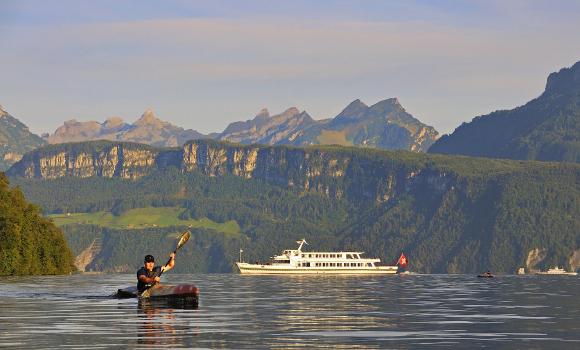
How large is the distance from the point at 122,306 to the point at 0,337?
1145 inches

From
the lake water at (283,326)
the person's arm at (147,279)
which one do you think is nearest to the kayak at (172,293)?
the person's arm at (147,279)

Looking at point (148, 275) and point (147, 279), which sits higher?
point (148, 275)

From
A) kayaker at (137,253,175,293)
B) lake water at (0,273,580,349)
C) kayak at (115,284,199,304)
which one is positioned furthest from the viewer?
kayak at (115,284,199,304)

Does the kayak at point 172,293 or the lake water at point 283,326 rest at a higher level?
the kayak at point 172,293

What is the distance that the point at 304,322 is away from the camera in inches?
2808

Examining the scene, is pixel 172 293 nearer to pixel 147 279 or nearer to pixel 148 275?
pixel 147 279

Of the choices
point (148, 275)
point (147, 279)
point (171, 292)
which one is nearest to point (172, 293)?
point (171, 292)

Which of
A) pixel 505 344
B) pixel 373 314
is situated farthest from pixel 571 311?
pixel 505 344

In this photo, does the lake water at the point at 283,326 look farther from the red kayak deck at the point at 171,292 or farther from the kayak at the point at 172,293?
the red kayak deck at the point at 171,292

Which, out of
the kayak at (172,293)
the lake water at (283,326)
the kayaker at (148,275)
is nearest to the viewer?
the lake water at (283,326)

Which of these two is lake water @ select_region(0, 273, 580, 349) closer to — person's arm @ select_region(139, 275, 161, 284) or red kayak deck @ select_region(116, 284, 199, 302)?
red kayak deck @ select_region(116, 284, 199, 302)

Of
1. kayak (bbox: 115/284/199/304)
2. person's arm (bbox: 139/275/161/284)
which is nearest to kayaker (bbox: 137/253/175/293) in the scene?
person's arm (bbox: 139/275/161/284)

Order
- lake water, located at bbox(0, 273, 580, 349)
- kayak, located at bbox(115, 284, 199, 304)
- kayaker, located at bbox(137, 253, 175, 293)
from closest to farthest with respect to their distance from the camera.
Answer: lake water, located at bbox(0, 273, 580, 349) → kayaker, located at bbox(137, 253, 175, 293) → kayak, located at bbox(115, 284, 199, 304)

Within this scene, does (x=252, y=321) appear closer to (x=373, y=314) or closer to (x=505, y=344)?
(x=373, y=314)
